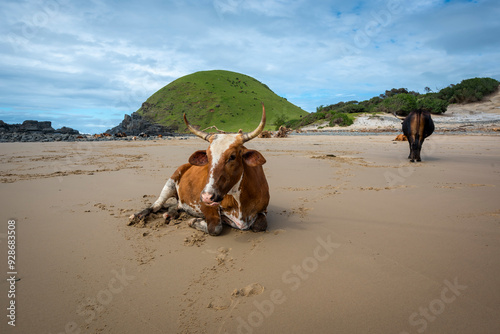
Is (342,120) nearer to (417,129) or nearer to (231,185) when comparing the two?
(417,129)

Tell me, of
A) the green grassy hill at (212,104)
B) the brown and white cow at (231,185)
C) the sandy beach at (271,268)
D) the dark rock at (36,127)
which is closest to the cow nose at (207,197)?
the brown and white cow at (231,185)

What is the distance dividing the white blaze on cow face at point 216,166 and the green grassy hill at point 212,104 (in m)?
70.3

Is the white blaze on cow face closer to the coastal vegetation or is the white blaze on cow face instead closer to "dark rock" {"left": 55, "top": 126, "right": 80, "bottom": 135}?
the coastal vegetation

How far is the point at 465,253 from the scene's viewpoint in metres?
2.71

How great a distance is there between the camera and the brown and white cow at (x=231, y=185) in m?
3.06

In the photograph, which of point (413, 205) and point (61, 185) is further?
point (61, 185)

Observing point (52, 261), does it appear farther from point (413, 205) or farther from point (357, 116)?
point (357, 116)

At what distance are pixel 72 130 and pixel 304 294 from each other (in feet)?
164

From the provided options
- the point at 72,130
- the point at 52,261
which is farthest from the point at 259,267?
the point at 72,130

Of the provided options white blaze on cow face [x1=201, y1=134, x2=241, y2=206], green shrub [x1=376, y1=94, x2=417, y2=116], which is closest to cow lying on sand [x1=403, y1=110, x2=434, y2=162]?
white blaze on cow face [x1=201, y1=134, x2=241, y2=206]

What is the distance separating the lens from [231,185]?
10.4 feet

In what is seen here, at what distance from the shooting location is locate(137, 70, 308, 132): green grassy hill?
266 feet

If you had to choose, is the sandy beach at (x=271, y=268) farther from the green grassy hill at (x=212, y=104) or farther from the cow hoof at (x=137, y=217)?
the green grassy hill at (x=212, y=104)

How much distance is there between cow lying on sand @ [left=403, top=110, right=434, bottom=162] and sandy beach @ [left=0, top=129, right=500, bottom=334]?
4.82 m
